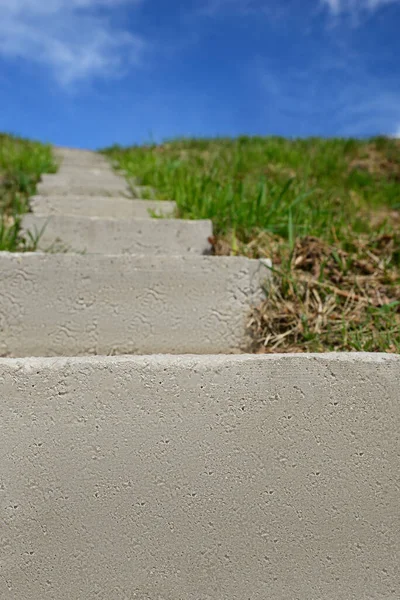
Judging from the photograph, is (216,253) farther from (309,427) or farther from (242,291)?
(309,427)

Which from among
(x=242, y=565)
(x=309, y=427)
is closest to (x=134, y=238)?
(x=309, y=427)

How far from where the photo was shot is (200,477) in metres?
1.17

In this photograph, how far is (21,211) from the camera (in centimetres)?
258

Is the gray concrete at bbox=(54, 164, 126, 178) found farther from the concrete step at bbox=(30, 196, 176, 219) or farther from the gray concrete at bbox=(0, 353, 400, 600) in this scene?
the gray concrete at bbox=(0, 353, 400, 600)

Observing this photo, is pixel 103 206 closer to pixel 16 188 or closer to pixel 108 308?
Result: pixel 16 188

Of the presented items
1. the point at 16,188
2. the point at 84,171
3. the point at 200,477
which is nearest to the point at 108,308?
the point at 200,477

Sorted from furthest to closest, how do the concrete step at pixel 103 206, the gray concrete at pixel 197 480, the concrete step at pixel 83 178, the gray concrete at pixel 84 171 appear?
the gray concrete at pixel 84 171 < the concrete step at pixel 83 178 < the concrete step at pixel 103 206 < the gray concrete at pixel 197 480

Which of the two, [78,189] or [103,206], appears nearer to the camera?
[103,206]

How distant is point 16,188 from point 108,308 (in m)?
1.66

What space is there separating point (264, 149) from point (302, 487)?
3.89 m

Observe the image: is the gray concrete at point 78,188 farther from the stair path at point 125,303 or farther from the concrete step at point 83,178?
the stair path at point 125,303

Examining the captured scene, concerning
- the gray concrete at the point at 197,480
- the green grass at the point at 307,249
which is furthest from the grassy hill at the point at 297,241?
the gray concrete at the point at 197,480

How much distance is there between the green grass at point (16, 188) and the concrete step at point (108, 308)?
419mm

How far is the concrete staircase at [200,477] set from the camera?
44.3 inches
